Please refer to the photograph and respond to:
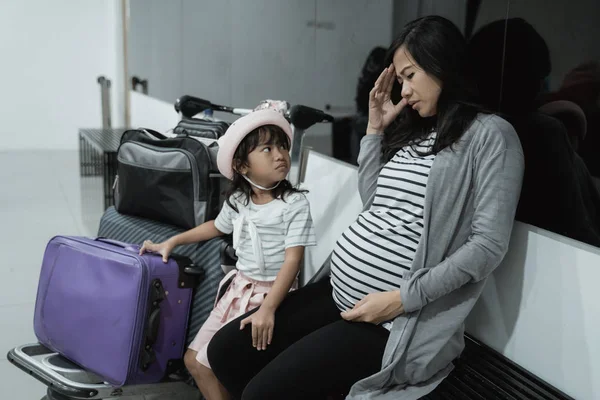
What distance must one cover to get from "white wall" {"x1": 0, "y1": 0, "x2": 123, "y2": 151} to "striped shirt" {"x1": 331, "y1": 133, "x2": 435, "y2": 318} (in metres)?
6.61

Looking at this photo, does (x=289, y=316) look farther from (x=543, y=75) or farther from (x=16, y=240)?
(x=16, y=240)

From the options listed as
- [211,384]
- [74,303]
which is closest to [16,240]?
[74,303]

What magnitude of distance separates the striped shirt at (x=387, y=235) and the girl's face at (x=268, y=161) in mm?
325

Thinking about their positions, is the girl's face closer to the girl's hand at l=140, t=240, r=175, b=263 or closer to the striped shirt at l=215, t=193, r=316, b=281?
the striped shirt at l=215, t=193, r=316, b=281

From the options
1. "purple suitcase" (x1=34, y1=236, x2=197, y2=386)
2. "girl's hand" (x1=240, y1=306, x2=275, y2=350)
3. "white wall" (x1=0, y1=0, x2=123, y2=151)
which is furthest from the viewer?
"white wall" (x1=0, y1=0, x2=123, y2=151)

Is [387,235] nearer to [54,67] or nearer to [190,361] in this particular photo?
[190,361]

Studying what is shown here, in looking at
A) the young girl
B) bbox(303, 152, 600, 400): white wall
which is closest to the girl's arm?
the young girl

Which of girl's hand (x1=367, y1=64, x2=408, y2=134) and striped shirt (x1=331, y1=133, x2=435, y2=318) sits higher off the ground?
girl's hand (x1=367, y1=64, x2=408, y2=134)

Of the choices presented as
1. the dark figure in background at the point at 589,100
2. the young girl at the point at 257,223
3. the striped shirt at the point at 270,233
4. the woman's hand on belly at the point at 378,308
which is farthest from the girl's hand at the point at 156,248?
the dark figure in background at the point at 589,100

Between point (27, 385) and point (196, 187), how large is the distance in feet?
3.24

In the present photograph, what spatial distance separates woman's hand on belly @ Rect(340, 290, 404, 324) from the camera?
4.75ft

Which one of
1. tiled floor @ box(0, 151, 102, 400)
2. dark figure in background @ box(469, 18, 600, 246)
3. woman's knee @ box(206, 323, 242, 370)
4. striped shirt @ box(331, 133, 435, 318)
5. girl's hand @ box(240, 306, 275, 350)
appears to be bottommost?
tiled floor @ box(0, 151, 102, 400)

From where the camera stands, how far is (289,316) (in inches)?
66.9

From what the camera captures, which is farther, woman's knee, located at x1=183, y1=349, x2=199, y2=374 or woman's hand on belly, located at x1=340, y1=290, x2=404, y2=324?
woman's knee, located at x1=183, y1=349, x2=199, y2=374
